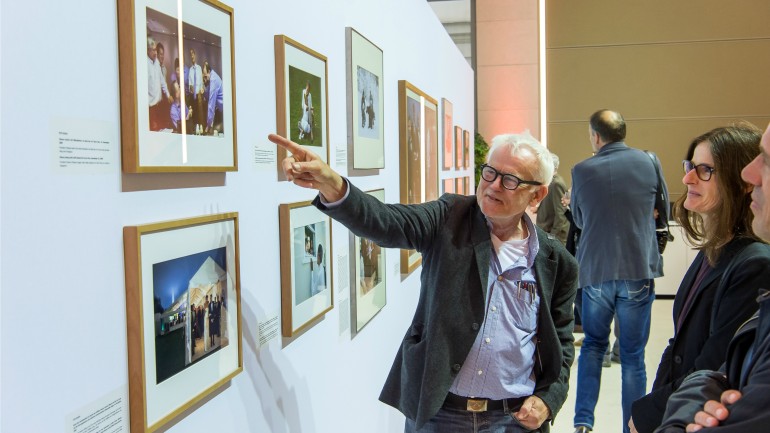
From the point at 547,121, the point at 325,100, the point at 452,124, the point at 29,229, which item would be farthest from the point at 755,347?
the point at 547,121

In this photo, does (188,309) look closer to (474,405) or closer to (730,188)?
(474,405)

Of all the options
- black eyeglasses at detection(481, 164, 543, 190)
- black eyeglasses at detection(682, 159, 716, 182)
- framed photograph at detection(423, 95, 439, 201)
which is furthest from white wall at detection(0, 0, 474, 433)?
framed photograph at detection(423, 95, 439, 201)

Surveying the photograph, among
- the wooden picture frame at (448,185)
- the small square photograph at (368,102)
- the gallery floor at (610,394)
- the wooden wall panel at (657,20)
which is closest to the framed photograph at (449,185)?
the wooden picture frame at (448,185)

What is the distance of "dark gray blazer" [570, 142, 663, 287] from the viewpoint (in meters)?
4.45

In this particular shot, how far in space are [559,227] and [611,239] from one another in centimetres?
232

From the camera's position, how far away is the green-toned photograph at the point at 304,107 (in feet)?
7.27

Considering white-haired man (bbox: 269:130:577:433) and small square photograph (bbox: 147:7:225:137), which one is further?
white-haired man (bbox: 269:130:577:433)

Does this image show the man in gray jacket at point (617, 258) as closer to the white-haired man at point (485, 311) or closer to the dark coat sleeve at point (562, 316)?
the dark coat sleeve at point (562, 316)

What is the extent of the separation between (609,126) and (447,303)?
2.94 metres

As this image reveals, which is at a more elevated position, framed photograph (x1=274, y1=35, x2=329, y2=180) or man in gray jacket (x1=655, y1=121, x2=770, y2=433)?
framed photograph (x1=274, y1=35, x2=329, y2=180)

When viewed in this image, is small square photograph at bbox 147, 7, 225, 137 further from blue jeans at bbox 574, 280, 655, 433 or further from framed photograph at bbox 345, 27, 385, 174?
blue jeans at bbox 574, 280, 655, 433

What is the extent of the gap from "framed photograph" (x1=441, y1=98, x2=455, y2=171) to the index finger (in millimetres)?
4088

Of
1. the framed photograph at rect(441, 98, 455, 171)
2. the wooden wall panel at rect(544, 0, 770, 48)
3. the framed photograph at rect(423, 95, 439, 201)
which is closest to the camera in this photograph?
the framed photograph at rect(423, 95, 439, 201)

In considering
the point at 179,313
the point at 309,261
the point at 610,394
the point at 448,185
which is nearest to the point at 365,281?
the point at 309,261
